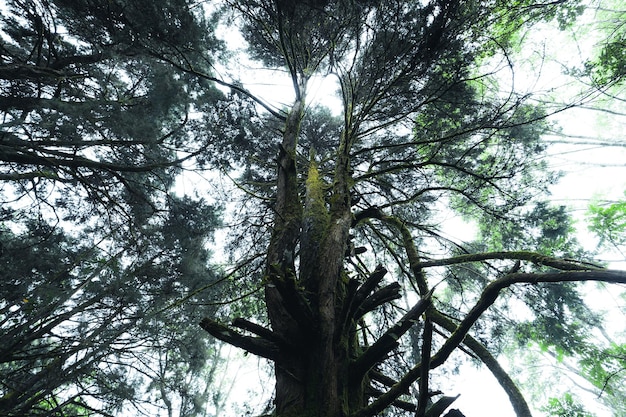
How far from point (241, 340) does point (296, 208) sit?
5.09ft

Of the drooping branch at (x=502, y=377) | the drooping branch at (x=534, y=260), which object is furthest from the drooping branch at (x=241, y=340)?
the drooping branch at (x=534, y=260)

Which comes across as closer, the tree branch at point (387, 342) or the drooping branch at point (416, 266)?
the tree branch at point (387, 342)

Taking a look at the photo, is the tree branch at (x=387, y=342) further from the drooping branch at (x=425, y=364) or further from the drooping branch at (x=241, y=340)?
the drooping branch at (x=241, y=340)

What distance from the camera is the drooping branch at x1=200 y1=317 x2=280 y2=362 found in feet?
5.65

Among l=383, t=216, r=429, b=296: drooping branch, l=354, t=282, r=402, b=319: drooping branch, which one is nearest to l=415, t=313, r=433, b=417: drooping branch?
l=354, t=282, r=402, b=319: drooping branch

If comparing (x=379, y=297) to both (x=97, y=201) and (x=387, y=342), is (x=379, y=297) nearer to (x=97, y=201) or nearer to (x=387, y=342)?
(x=387, y=342)

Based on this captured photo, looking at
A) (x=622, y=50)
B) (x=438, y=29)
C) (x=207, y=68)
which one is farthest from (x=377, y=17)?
(x=622, y=50)

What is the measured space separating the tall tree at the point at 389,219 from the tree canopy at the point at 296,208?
0.07 ft

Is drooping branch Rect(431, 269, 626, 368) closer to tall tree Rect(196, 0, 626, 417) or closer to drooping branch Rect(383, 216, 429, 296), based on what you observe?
tall tree Rect(196, 0, 626, 417)

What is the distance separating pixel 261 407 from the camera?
3.95m

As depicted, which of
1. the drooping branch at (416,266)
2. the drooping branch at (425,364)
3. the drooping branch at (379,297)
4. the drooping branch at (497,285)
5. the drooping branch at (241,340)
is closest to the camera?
the drooping branch at (425,364)

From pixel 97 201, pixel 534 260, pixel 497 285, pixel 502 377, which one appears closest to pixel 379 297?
pixel 497 285

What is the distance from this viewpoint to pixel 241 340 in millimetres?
1721

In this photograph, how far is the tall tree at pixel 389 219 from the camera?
1.68m
